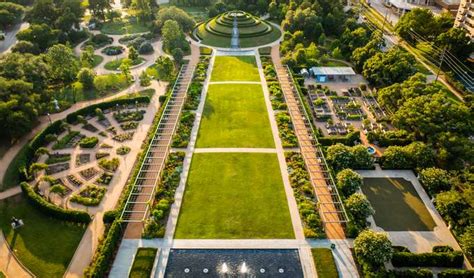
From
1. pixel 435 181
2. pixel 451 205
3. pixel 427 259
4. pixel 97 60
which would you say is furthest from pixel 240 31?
pixel 427 259

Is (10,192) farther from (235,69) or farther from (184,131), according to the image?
(235,69)

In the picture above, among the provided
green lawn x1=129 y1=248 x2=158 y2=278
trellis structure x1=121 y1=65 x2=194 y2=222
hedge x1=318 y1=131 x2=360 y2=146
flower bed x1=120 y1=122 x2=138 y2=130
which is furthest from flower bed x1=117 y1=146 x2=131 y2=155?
hedge x1=318 y1=131 x2=360 y2=146

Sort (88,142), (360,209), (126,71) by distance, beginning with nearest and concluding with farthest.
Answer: (360,209) < (88,142) < (126,71)

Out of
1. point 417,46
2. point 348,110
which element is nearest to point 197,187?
point 348,110

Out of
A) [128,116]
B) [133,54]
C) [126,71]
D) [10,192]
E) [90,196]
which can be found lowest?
[90,196]

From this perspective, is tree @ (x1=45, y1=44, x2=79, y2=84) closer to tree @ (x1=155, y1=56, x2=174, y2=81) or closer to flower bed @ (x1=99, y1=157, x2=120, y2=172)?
tree @ (x1=155, y1=56, x2=174, y2=81)

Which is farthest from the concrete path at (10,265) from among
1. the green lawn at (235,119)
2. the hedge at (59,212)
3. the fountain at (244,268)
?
the green lawn at (235,119)

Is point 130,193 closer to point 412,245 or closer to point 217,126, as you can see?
point 217,126

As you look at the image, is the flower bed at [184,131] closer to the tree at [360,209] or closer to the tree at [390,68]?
the tree at [360,209]
